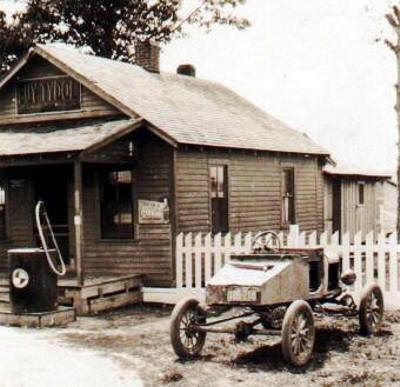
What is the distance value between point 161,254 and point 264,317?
20.8ft

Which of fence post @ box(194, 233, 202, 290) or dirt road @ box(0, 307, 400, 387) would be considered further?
fence post @ box(194, 233, 202, 290)

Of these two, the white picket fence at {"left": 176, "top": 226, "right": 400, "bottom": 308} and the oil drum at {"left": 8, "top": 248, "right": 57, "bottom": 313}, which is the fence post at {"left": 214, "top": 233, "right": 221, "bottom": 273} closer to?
the white picket fence at {"left": 176, "top": 226, "right": 400, "bottom": 308}

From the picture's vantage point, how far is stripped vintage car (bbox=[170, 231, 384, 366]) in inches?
356

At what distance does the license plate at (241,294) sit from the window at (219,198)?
844cm

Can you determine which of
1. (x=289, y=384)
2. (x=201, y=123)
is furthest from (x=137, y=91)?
(x=289, y=384)

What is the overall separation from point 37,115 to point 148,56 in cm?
551

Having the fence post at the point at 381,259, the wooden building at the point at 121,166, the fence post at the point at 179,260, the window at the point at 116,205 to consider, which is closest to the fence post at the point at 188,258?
the fence post at the point at 179,260

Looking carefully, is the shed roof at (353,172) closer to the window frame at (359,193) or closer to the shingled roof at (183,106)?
the window frame at (359,193)

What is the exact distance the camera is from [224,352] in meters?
9.84

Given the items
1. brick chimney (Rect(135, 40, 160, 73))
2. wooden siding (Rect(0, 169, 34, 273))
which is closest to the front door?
wooden siding (Rect(0, 169, 34, 273))

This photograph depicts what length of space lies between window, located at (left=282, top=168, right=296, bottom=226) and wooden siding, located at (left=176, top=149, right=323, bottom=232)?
0.18m

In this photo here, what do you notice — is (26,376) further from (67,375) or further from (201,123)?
(201,123)

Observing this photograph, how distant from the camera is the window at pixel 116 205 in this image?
16453mm

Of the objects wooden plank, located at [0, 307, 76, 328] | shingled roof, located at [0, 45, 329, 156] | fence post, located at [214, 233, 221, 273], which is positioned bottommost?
wooden plank, located at [0, 307, 76, 328]
